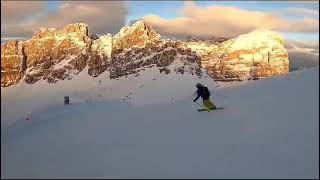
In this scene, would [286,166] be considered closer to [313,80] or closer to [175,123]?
[175,123]

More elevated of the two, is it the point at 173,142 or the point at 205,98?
the point at 205,98

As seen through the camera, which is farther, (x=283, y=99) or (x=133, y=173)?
(x=283, y=99)

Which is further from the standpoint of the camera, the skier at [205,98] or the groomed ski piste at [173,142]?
the skier at [205,98]

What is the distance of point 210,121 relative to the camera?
1834 centimetres

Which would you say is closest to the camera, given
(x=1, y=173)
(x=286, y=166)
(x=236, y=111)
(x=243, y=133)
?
(x=1, y=173)

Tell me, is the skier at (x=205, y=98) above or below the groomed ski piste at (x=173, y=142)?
above

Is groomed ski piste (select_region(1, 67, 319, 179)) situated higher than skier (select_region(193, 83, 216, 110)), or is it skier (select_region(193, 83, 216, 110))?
skier (select_region(193, 83, 216, 110))

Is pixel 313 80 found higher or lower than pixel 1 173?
higher

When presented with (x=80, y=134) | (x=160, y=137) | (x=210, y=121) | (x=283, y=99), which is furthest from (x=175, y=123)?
(x=283, y=99)

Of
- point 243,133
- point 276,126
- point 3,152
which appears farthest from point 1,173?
point 276,126

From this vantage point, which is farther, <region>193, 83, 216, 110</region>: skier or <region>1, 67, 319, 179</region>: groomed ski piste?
<region>193, 83, 216, 110</region>: skier

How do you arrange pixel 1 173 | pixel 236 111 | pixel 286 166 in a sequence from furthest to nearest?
pixel 236 111 → pixel 286 166 → pixel 1 173

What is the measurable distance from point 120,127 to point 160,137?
8.34 ft

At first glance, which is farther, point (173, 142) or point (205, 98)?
point (205, 98)
